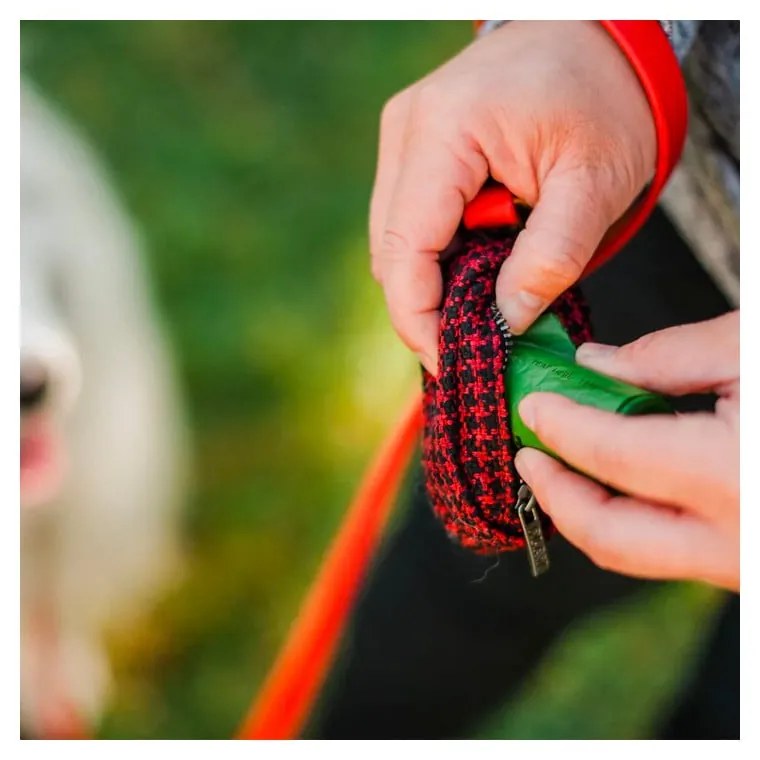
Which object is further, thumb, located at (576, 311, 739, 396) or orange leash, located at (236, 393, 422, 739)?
orange leash, located at (236, 393, 422, 739)

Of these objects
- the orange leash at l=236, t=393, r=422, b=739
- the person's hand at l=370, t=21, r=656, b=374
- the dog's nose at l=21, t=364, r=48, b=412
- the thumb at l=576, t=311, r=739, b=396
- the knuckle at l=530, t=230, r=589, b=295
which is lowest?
the orange leash at l=236, t=393, r=422, b=739

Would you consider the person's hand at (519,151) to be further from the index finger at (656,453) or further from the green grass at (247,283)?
the green grass at (247,283)

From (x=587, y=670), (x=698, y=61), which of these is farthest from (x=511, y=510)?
(x=587, y=670)

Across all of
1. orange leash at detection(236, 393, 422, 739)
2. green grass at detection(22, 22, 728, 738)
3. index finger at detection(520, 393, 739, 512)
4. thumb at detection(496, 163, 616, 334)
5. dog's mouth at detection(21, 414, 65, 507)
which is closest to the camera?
index finger at detection(520, 393, 739, 512)

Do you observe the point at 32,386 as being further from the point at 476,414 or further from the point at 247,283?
the point at 476,414

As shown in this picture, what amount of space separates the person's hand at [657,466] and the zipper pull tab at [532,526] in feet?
0.06

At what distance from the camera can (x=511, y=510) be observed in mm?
389

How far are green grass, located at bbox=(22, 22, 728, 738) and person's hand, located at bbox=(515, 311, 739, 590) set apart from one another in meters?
0.63

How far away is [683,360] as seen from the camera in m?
0.34

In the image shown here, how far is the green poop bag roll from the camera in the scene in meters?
0.33

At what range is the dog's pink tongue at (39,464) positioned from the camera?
33.6 inches

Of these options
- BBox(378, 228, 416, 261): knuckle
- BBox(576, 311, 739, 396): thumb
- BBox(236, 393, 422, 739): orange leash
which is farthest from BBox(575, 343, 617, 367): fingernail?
BBox(236, 393, 422, 739): orange leash

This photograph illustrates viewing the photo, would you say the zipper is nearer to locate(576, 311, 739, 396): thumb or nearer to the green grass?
locate(576, 311, 739, 396): thumb

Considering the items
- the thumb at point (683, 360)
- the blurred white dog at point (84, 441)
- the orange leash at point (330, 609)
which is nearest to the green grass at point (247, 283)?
the blurred white dog at point (84, 441)
